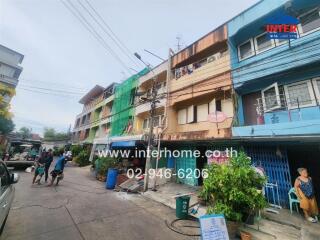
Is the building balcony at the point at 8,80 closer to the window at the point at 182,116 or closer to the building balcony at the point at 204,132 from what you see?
the building balcony at the point at 204,132

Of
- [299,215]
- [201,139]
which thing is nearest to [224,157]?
[201,139]

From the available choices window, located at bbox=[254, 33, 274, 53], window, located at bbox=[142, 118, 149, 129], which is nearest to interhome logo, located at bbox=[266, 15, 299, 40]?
window, located at bbox=[254, 33, 274, 53]

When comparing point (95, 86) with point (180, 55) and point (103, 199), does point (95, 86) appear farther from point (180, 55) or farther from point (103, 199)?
point (103, 199)

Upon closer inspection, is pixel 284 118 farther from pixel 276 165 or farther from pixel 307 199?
pixel 307 199

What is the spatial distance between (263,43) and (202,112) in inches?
195

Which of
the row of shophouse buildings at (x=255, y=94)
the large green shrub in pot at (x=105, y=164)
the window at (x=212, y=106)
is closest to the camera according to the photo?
the row of shophouse buildings at (x=255, y=94)

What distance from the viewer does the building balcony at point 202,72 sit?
9.86 m

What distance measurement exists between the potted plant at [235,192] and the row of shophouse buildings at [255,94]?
2334mm

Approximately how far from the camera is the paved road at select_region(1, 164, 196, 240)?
4734 mm

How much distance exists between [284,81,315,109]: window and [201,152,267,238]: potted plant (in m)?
3.73

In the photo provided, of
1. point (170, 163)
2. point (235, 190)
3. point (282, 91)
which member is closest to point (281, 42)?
point (282, 91)

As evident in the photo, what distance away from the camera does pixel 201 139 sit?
9500 mm

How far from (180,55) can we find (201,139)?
721cm

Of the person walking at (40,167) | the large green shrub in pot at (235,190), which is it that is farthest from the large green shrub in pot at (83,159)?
the large green shrub in pot at (235,190)
